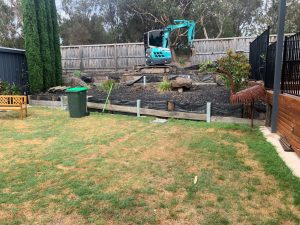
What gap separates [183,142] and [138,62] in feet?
50.5

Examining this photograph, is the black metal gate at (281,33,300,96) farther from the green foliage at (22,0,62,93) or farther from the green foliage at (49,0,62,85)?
the green foliage at (49,0,62,85)

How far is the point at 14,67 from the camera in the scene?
41.3 ft

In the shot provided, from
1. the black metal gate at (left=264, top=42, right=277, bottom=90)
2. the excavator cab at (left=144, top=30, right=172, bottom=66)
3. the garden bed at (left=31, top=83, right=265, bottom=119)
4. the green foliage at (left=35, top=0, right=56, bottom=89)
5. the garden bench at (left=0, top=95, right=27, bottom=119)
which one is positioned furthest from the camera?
the excavator cab at (left=144, top=30, right=172, bottom=66)

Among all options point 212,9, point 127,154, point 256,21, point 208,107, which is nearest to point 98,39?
point 212,9

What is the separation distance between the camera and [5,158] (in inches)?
195

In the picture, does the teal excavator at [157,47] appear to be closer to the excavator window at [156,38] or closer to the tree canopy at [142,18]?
the excavator window at [156,38]

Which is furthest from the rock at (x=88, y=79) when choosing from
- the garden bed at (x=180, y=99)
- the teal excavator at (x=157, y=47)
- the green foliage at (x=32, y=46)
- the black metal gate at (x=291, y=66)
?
the black metal gate at (x=291, y=66)

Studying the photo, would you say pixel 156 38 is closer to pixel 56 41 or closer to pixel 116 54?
pixel 116 54

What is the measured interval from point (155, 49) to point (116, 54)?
4931mm

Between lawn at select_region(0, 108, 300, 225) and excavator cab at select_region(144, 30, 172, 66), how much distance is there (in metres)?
10.6

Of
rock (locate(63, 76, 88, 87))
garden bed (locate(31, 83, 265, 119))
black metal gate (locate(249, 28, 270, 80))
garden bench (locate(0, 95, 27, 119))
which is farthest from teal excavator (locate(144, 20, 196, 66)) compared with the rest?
garden bench (locate(0, 95, 27, 119))

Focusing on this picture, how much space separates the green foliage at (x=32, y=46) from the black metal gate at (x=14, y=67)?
0.68 m

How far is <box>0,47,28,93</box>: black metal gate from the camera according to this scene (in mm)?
11898

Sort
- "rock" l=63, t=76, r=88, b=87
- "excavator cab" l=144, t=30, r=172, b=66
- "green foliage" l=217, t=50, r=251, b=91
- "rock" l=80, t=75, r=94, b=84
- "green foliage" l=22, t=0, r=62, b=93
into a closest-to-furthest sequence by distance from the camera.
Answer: "green foliage" l=217, t=50, r=251, b=91, "green foliage" l=22, t=0, r=62, b=93, "rock" l=63, t=76, r=88, b=87, "excavator cab" l=144, t=30, r=172, b=66, "rock" l=80, t=75, r=94, b=84
